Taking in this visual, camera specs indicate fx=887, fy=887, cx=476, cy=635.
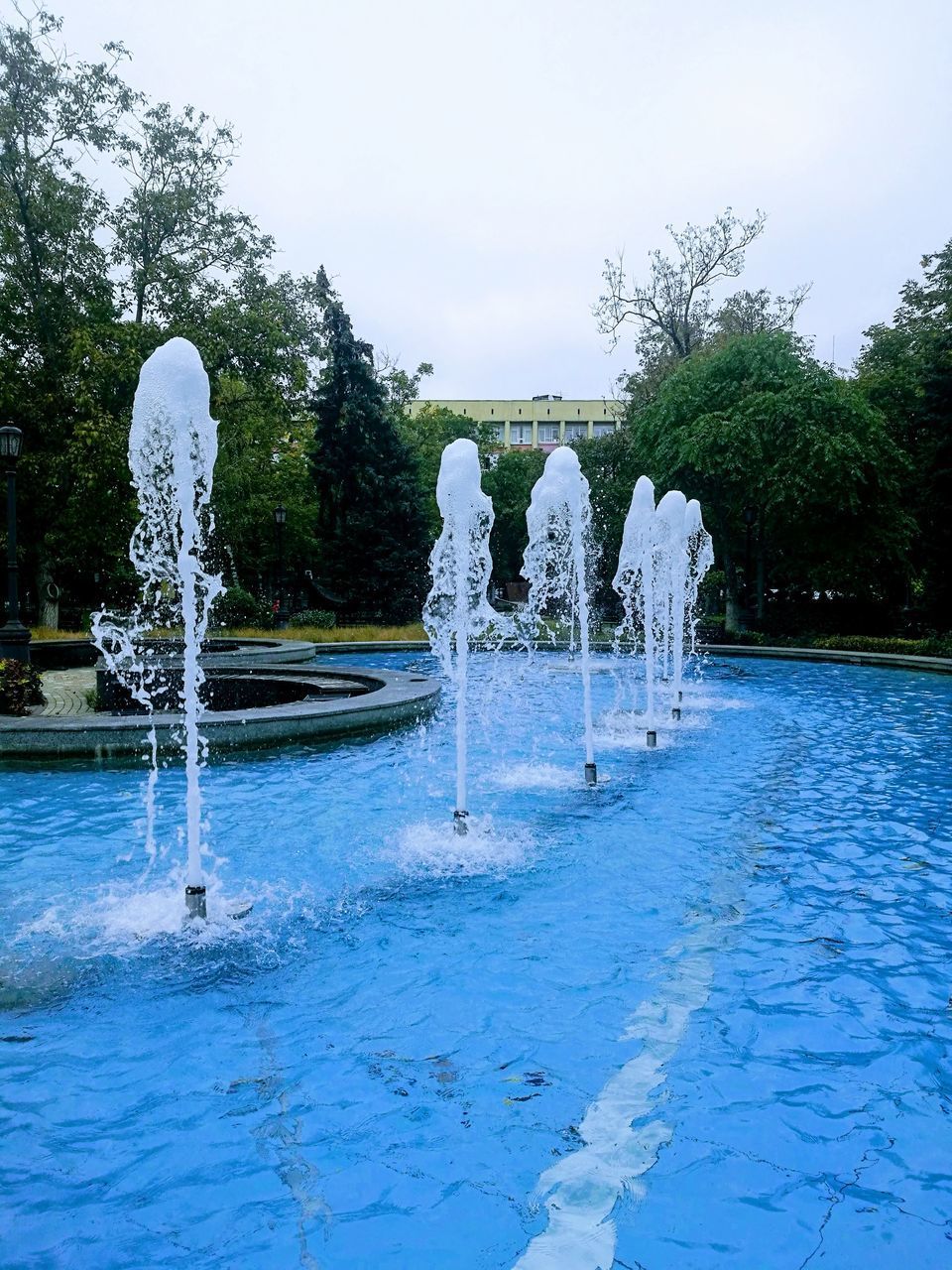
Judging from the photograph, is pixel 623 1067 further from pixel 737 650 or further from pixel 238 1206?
pixel 737 650

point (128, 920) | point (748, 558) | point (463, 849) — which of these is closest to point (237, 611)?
point (748, 558)

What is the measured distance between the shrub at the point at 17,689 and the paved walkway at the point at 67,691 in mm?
229

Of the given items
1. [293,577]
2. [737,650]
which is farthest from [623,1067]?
[293,577]

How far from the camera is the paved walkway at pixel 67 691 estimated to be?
1286cm

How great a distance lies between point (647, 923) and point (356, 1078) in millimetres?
2282

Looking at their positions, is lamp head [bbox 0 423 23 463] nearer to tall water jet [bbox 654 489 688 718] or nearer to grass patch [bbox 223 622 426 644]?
tall water jet [bbox 654 489 688 718]

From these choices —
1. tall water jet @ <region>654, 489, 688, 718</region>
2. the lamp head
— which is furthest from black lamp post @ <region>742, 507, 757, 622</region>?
the lamp head

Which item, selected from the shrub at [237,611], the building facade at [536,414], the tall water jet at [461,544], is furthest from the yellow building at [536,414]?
the tall water jet at [461,544]

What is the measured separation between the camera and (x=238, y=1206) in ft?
9.77

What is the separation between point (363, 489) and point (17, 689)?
71.6 ft

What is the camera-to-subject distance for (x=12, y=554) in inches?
538

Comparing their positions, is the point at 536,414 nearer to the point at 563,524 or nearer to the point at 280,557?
the point at 280,557

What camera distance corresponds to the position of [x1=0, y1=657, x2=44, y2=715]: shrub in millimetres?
11445

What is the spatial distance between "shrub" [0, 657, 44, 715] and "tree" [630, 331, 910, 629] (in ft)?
61.5
